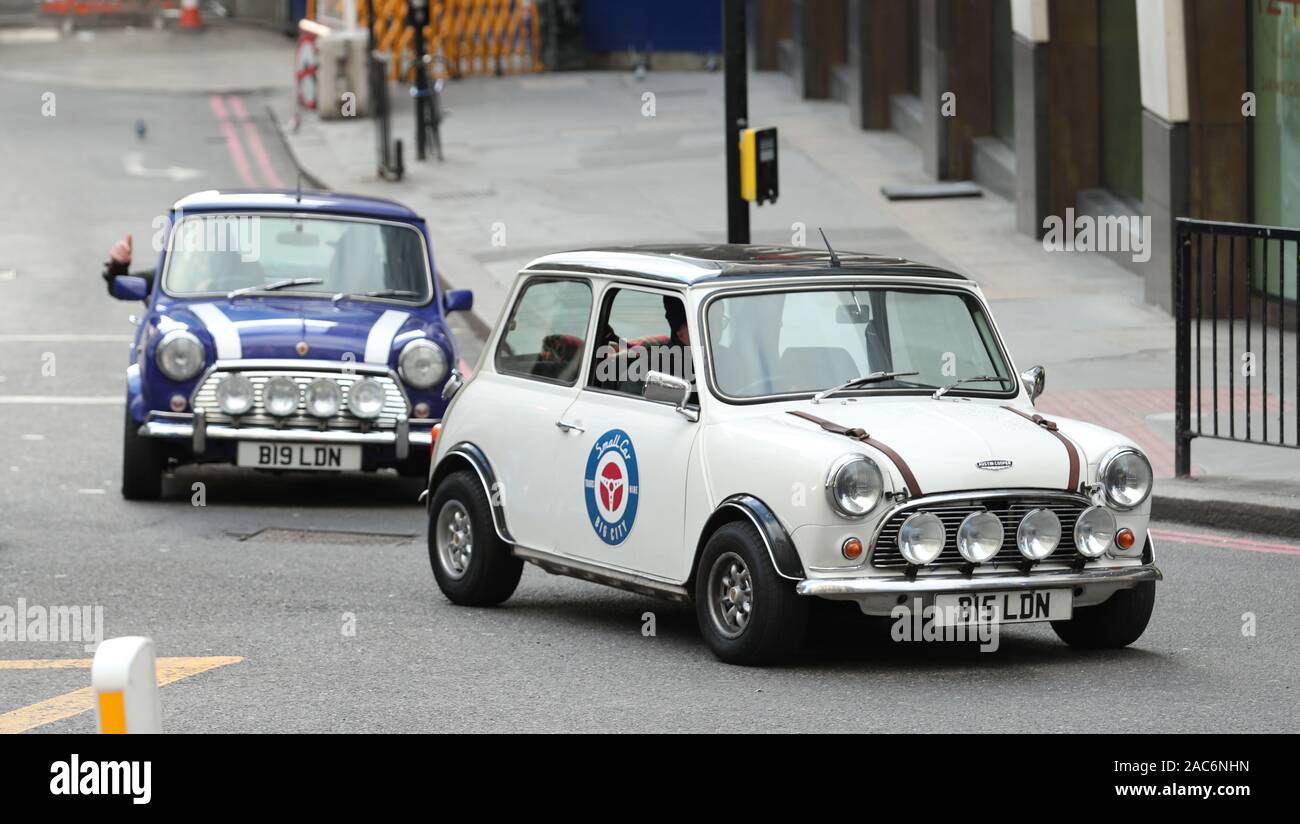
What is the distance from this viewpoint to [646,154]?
29750 mm

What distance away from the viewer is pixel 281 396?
13.1 metres

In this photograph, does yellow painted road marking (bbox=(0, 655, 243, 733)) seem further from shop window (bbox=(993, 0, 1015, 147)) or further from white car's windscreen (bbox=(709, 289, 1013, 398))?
shop window (bbox=(993, 0, 1015, 147))

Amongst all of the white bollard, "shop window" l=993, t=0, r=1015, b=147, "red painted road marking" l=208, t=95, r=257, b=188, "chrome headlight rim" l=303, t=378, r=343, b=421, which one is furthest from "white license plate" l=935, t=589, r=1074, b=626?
"red painted road marking" l=208, t=95, r=257, b=188

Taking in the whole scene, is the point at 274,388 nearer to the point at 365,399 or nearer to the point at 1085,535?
the point at 365,399

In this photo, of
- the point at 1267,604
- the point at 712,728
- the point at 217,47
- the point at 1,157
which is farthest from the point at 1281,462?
the point at 217,47

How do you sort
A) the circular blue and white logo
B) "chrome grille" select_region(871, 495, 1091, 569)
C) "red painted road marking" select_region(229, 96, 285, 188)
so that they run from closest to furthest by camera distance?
"chrome grille" select_region(871, 495, 1091, 569) → the circular blue and white logo → "red painted road marking" select_region(229, 96, 285, 188)

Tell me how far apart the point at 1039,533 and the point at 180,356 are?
6352mm

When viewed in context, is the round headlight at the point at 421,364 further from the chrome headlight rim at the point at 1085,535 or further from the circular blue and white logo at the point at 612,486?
the chrome headlight rim at the point at 1085,535

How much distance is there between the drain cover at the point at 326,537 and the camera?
12336 millimetres

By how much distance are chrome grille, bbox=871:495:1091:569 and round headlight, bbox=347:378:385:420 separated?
5.45 meters

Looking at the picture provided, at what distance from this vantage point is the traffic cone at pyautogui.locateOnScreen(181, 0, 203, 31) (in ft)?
157

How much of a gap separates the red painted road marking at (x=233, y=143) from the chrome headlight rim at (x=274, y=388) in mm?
16030

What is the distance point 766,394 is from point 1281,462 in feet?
18.0
